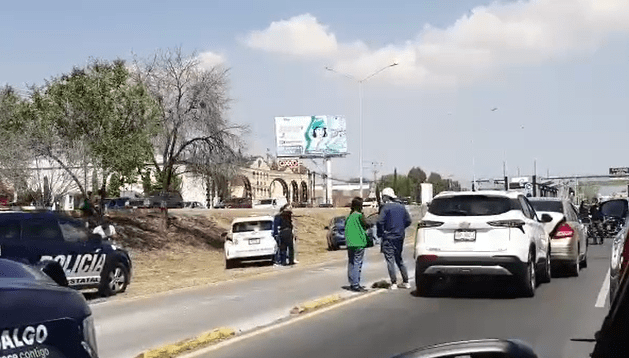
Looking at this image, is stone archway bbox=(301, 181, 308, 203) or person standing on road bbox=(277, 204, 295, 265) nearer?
person standing on road bbox=(277, 204, 295, 265)

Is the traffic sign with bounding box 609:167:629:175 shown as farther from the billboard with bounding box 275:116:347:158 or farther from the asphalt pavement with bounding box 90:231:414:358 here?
the asphalt pavement with bounding box 90:231:414:358

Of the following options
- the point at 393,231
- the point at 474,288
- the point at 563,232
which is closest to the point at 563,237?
the point at 563,232

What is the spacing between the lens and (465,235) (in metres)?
14.6

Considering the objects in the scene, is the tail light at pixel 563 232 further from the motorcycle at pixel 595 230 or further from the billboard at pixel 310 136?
the billboard at pixel 310 136

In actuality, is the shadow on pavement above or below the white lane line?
above

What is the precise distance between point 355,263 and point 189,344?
6.35 meters

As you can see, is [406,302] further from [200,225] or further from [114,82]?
[200,225]

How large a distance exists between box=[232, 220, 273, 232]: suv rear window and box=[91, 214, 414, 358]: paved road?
800 cm

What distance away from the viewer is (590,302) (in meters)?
14.3

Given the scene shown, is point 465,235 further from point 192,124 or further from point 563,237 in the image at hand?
point 192,124

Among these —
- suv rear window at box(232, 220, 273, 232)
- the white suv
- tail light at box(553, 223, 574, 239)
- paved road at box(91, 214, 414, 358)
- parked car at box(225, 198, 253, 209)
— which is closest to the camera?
paved road at box(91, 214, 414, 358)

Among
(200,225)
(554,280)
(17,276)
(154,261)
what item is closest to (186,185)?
(200,225)

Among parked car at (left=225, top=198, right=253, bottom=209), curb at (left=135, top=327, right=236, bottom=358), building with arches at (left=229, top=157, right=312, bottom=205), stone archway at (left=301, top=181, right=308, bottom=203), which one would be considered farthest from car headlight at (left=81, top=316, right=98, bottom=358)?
stone archway at (left=301, top=181, right=308, bottom=203)

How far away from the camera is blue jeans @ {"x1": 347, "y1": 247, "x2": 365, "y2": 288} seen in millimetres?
16281
